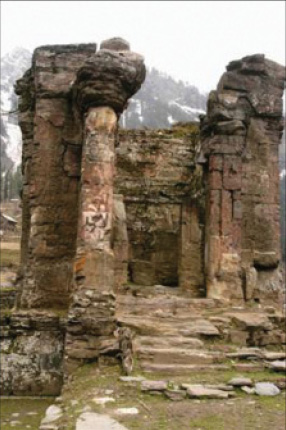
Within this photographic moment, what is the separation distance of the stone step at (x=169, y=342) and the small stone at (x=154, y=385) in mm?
1432

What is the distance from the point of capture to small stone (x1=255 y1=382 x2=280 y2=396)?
24.8 feet

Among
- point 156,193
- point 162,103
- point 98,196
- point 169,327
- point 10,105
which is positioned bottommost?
point 169,327

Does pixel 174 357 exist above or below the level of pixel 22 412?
above

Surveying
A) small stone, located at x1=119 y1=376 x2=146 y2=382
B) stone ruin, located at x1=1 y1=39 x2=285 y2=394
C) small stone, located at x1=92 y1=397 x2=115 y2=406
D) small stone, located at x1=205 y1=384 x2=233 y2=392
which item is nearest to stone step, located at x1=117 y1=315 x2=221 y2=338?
stone ruin, located at x1=1 y1=39 x2=285 y2=394

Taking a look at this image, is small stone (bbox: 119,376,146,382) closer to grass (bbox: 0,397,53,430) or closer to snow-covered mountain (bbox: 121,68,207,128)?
grass (bbox: 0,397,53,430)

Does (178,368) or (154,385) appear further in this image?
(178,368)

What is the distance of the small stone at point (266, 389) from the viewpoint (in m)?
7.55

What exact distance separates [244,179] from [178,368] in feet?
20.0

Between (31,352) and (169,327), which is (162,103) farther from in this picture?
(169,327)

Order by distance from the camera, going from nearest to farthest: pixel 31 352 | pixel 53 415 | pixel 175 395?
pixel 53 415 < pixel 175 395 < pixel 31 352

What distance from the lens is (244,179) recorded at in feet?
43.4

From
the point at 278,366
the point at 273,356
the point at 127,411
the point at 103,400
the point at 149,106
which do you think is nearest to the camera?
the point at 127,411

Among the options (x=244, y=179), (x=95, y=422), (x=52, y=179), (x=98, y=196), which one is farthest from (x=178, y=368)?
(x=244, y=179)

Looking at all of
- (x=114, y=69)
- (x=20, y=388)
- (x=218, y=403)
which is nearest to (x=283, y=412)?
(x=218, y=403)
